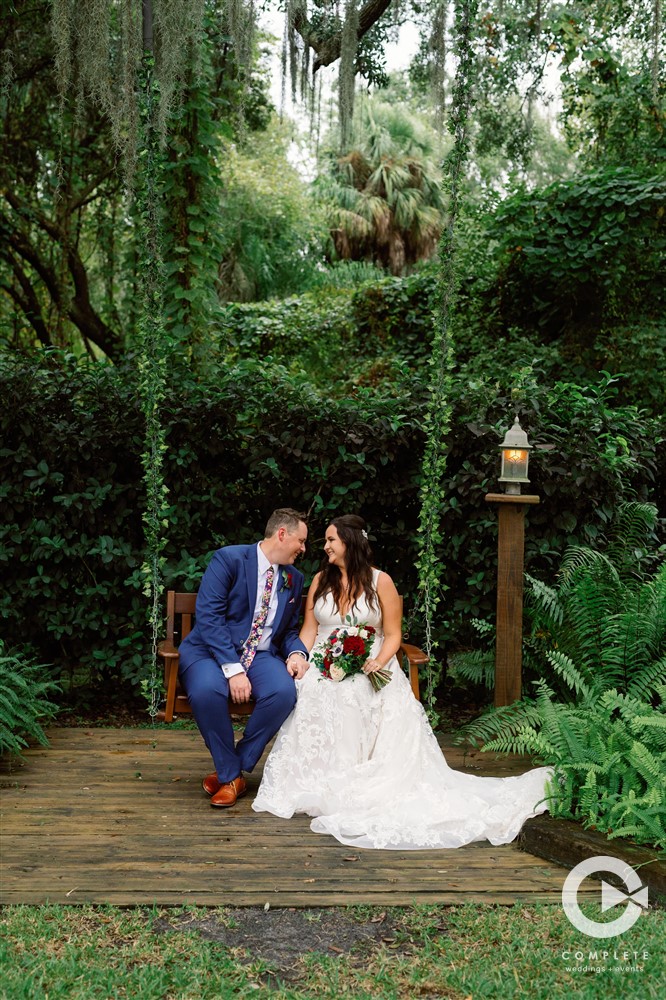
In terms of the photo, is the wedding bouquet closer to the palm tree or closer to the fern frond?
the fern frond

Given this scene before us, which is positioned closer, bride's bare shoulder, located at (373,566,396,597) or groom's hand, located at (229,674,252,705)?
groom's hand, located at (229,674,252,705)

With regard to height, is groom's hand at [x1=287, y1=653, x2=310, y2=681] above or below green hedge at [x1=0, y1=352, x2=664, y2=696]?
below

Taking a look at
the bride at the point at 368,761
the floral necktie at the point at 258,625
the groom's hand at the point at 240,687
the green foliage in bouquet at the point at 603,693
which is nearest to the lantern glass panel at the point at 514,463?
the green foliage in bouquet at the point at 603,693

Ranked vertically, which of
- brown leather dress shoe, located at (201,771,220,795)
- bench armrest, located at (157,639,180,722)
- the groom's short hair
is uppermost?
the groom's short hair

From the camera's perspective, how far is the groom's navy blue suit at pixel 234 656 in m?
4.21

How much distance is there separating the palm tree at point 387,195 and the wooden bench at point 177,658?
17.9 m

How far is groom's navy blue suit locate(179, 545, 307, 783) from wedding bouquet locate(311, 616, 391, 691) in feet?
0.56

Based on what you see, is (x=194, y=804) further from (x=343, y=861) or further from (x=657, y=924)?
(x=657, y=924)

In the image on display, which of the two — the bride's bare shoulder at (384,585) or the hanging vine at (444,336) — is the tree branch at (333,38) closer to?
the hanging vine at (444,336)

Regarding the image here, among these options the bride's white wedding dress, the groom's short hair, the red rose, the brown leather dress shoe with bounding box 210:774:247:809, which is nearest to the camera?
A: the bride's white wedding dress

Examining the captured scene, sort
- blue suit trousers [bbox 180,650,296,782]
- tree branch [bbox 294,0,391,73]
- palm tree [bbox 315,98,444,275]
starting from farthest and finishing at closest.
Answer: palm tree [bbox 315,98,444,275], tree branch [bbox 294,0,391,73], blue suit trousers [bbox 180,650,296,782]

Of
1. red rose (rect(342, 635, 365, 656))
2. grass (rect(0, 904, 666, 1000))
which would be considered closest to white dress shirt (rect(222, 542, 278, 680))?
red rose (rect(342, 635, 365, 656))

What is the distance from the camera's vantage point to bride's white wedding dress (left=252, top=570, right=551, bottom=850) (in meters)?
3.77

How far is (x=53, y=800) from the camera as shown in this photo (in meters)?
4.10
